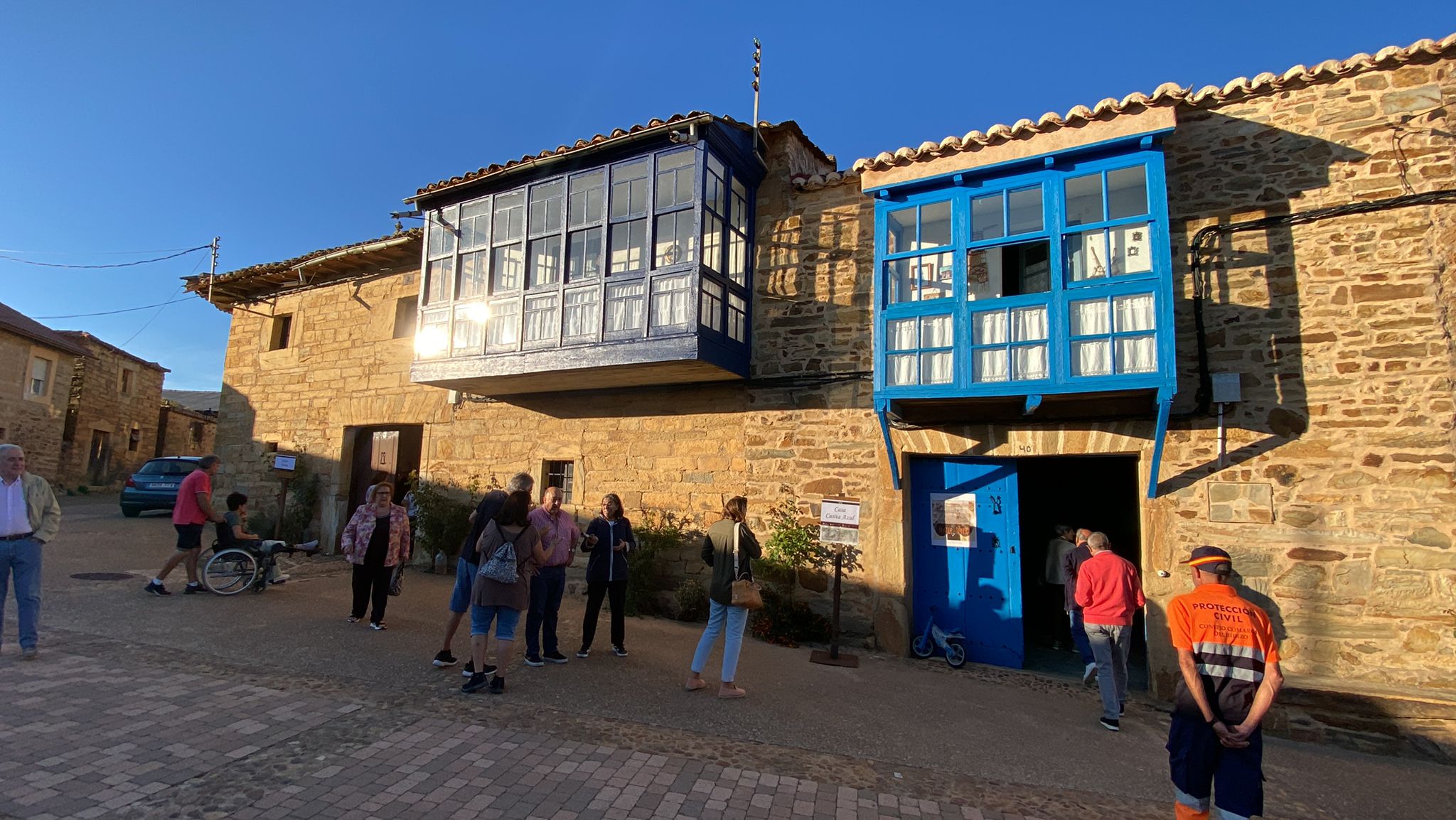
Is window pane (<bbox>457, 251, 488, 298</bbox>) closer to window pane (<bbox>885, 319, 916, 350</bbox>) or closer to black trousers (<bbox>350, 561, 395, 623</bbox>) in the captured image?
black trousers (<bbox>350, 561, 395, 623</bbox>)

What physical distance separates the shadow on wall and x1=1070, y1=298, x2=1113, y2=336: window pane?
3.06 ft

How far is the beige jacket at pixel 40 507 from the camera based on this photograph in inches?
198

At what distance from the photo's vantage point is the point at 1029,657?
7.22m

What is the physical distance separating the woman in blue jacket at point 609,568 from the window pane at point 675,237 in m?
3.27

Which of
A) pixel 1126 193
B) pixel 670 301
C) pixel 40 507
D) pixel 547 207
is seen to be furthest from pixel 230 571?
pixel 1126 193

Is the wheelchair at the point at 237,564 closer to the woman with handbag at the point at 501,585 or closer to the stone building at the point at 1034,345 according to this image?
the stone building at the point at 1034,345

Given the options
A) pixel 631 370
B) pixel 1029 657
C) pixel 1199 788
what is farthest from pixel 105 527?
pixel 1199 788

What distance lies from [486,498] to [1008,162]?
19.0 feet

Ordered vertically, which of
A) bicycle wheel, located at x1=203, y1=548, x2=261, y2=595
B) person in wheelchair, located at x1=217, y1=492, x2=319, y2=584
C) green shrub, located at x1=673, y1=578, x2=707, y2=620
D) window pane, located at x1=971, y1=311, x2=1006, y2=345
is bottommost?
green shrub, located at x1=673, y1=578, x2=707, y2=620

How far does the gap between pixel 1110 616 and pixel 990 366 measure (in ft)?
7.81

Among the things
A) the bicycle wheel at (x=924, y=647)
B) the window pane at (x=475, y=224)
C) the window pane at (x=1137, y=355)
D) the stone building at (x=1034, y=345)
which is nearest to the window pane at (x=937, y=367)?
the stone building at (x=1034, y=345)

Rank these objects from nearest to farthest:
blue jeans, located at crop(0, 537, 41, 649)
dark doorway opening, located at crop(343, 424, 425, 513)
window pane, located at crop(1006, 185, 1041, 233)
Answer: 1. blue jeans, located at crop(0, 537, 41, 649)
2. window pane, located at crop(1006, 185, 1041, 233)
3. dark doorway opening, located at crop(343, 424, 425, 513)

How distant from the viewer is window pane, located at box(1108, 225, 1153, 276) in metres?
5.93

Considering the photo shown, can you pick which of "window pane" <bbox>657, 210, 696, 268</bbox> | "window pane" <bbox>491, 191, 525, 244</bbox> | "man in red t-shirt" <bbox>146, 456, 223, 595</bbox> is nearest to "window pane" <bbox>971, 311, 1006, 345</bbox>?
"window pane" <bbox>657, 210, 696, 268</bbox>
